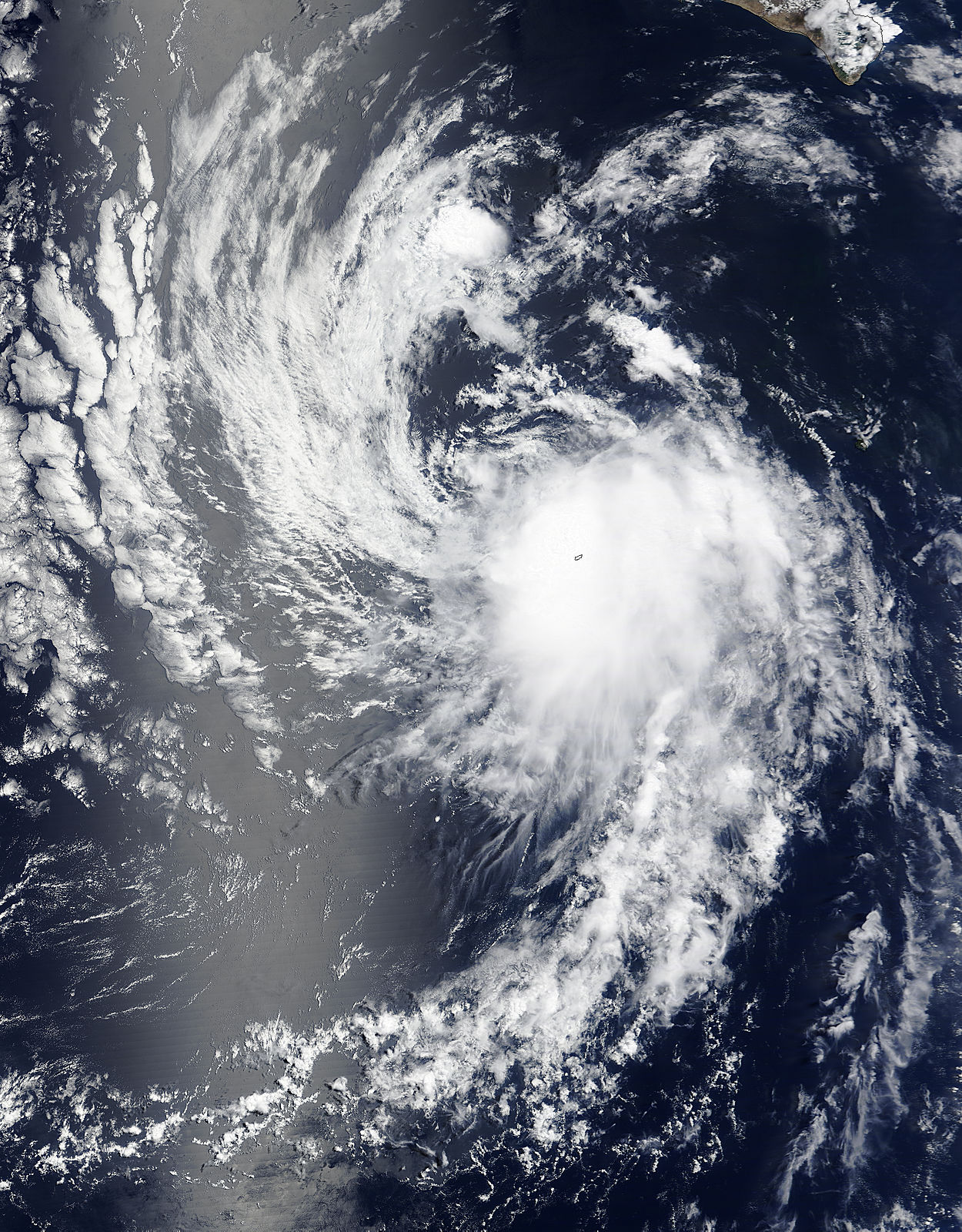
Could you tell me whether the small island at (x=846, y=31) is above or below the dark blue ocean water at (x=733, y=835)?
above

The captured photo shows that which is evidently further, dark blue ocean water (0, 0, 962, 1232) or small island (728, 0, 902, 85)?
small island (728, 0, 902, 85)

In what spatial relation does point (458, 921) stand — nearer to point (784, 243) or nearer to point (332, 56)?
point (784, 243)

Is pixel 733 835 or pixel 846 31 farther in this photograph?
pixel 846 31

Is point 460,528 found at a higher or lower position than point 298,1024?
higher

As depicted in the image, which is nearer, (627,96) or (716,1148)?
(716,1148)

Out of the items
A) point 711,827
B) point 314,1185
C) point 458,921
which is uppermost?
point 711,827

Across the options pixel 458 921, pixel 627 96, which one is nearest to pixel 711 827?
pixel 458 921

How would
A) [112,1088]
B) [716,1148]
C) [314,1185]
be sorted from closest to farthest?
[716,1148] < [314,1185] < [112,1088]

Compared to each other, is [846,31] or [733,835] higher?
[846,31]

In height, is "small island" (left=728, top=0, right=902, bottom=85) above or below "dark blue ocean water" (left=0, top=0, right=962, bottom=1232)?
above

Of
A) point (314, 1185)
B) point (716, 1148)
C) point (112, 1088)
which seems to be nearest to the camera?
point (716, 1148)

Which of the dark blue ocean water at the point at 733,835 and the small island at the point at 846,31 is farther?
the small island at the point at 846,31
